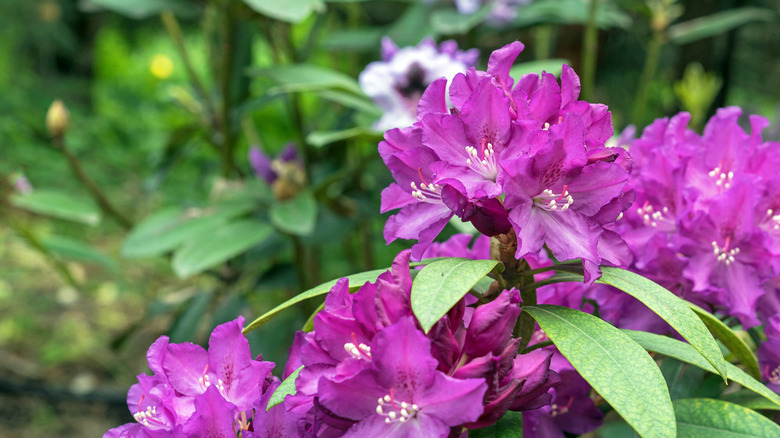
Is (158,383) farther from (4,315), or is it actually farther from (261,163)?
(4,315)

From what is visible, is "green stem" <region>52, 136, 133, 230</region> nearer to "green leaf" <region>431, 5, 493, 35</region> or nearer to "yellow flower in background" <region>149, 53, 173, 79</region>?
"green leaf" <region>431, 5, 493, 35</region>

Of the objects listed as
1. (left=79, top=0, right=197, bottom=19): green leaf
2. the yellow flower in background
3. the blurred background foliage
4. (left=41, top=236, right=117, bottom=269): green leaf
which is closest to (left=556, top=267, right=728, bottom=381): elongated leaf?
the blurred background foliage

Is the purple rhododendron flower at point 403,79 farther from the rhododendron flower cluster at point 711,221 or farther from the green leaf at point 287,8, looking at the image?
the rhododendron flower cluster at point 711,221

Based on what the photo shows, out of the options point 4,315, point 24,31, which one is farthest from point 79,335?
point 24,31

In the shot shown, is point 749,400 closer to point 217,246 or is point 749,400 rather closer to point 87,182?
point 217,246

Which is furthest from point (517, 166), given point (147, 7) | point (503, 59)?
point (147, 7)
